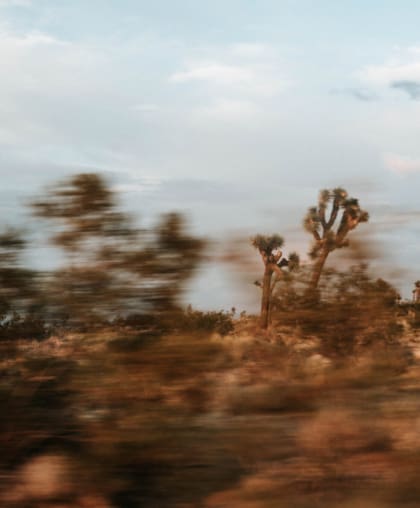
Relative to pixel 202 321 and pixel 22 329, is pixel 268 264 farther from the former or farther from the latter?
pixel 22 329

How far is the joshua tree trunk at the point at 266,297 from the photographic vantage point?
18.4ft

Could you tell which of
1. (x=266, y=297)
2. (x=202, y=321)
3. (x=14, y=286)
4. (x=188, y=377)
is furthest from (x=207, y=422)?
(x=14, y=286)

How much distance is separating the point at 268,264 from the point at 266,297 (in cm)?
22

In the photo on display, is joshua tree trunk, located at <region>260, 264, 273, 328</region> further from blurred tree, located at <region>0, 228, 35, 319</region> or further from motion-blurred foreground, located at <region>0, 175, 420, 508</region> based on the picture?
blurred tree, located at <region>0, 228, 35, 319</region>

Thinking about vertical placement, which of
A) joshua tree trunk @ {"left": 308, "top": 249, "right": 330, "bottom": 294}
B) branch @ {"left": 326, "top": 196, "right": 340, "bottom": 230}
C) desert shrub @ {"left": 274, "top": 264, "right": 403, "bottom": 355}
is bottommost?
desert shrub @ {"left": 274, "top": 264, "right": 403, "bottom": 355}

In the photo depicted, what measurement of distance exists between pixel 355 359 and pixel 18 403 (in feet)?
6.74

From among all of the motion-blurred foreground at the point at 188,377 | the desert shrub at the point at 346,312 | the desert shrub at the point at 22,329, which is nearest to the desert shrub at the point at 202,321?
the motion-blurred foreground at the point at 188,377

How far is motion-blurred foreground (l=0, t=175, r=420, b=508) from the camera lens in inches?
185

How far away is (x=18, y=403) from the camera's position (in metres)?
5.14

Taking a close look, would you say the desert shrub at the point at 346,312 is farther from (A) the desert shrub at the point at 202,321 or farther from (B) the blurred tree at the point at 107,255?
(B) the blurred tree at the point at 107,255

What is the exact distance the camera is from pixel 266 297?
569 cm

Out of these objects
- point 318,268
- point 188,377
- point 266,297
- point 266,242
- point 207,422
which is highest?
point 266,242

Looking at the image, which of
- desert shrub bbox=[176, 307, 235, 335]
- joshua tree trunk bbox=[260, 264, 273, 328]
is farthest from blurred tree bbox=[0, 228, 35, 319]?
joshua tree trunk bbox=[260, 264, 273, 328]

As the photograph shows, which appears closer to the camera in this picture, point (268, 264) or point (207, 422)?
point (207, 422)
